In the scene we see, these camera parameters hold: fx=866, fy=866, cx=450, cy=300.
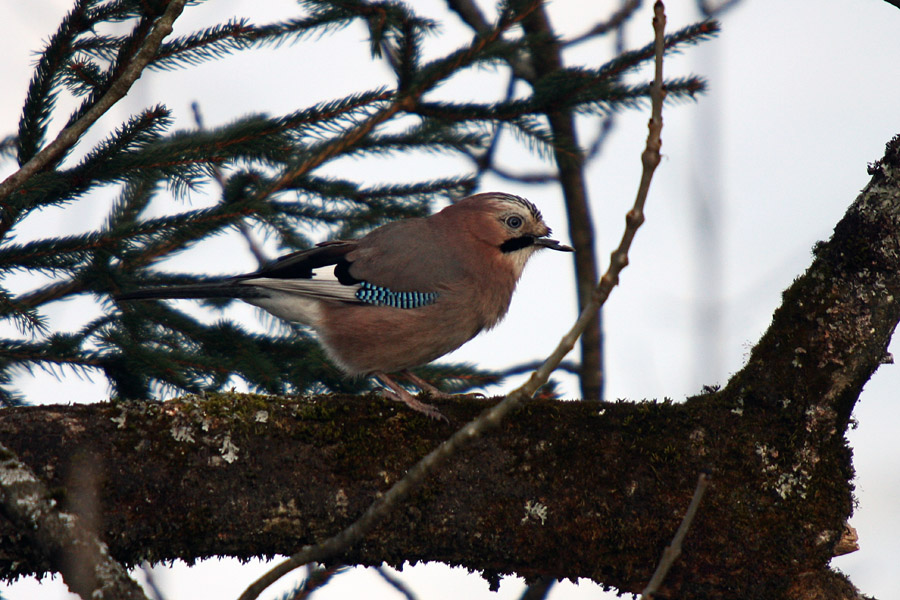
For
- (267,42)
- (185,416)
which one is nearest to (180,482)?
(185,416)

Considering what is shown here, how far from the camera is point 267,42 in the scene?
4531 millimetres

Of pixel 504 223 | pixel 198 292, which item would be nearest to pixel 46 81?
pixel 198 292

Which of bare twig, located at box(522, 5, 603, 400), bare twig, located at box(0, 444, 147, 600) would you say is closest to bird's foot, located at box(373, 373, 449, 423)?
bare twig, located at box(0, 444, 147, 600)

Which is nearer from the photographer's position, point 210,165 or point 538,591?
point 210,165

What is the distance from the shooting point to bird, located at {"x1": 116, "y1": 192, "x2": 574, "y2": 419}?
4.50 metres

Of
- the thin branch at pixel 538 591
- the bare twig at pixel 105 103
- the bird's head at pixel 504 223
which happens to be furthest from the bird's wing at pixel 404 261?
the thin branch at pixel 538 591

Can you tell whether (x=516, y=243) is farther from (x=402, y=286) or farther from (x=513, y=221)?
(x=402, y=286)

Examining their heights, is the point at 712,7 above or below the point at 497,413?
above

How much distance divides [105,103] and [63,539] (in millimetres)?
1631

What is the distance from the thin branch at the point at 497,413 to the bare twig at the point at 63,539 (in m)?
0.48

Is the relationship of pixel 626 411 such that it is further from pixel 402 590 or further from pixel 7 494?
pixel 7 494

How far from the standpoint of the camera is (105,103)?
327cm

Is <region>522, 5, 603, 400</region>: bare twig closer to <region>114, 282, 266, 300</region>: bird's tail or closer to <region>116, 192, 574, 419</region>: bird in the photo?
<region>116, 192, 574, 419</region>: bird

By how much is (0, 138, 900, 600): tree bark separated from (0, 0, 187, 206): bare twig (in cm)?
86
